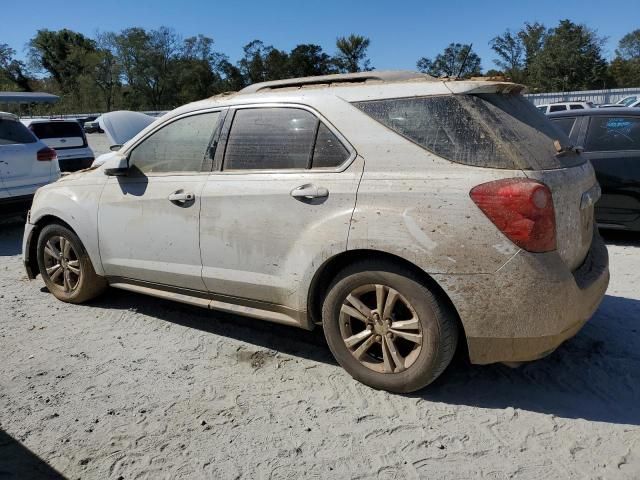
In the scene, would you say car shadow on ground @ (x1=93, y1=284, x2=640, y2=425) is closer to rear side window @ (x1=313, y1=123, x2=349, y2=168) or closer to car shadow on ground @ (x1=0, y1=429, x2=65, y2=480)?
rear side window @ (x1=313, y1=123, x2=349, y2=168)

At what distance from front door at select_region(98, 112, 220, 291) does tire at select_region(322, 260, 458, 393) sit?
3.66 feet

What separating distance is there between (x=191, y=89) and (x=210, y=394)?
2691 inches

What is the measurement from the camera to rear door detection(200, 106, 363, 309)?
123 inches

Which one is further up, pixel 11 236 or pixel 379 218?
pixel 379 218

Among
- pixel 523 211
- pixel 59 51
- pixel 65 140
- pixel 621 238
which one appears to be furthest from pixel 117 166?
pixel 59 51

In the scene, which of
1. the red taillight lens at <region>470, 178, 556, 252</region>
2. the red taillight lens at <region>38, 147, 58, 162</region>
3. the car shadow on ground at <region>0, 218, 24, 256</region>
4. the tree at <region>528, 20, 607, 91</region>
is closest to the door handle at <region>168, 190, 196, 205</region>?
the red taillight lens at <region>470, 178, 556, 252</region>

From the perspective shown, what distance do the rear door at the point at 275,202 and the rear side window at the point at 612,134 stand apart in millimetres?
4425

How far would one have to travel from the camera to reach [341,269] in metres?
3.20

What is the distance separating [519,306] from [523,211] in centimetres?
47

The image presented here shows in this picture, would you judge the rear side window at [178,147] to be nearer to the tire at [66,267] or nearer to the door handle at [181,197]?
the door handle at [181,197]

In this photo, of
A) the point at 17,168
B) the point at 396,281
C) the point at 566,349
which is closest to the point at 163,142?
the point at 396,281

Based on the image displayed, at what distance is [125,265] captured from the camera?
416 cm

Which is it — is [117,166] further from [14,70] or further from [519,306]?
[14,70]

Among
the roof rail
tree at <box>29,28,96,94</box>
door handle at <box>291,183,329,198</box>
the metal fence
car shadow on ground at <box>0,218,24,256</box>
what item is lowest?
car shadow on ground at <box>0,218,24,256</box>
